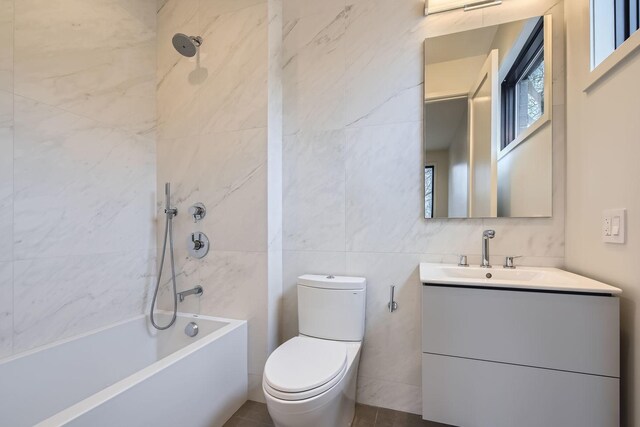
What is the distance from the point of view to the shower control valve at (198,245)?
187 cm

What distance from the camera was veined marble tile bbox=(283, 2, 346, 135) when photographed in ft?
5.95

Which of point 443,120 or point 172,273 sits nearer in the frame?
point 443,120

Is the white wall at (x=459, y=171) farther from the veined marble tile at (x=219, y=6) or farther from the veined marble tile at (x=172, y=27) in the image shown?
the veined marble tile at (x=172, y=27)

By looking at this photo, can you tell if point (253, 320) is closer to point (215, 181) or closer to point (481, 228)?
point (215, 181)

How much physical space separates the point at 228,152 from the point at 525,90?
172 cm

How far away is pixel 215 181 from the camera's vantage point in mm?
1851

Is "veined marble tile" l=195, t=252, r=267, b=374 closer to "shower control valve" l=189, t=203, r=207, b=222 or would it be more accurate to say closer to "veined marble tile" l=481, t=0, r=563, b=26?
"shower control valve" l=189, t=203, r=207, b=222

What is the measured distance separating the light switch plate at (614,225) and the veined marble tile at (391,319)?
30.9 inches

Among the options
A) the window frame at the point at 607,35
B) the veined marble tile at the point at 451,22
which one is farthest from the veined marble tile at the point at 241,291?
the window frame at the point at 607,35

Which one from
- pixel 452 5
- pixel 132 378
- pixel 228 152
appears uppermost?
pixel 452 5

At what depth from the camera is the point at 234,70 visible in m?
1.82

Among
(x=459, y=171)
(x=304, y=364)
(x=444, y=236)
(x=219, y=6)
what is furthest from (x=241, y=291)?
(x=219, y=6)

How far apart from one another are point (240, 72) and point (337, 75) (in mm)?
608

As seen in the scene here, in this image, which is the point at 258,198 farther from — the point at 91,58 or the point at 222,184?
the point at 91,58
